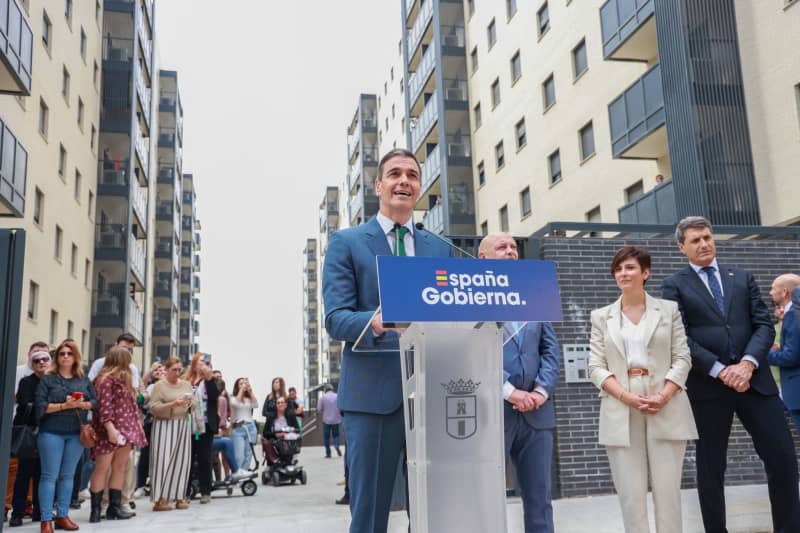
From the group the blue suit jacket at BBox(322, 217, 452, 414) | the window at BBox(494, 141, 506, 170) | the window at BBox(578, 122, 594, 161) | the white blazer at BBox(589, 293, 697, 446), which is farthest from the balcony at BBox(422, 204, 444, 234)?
the blue suit jacket at BBox(322, 217, 452, 414)

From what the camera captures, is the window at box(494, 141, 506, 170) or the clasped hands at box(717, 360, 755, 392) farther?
the window at box(494, 141, 506, 170)

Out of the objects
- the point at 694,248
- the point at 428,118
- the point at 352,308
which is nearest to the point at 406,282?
the point at 352,308

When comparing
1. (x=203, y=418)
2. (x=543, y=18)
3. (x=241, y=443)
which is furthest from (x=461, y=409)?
(x=543, y=18)

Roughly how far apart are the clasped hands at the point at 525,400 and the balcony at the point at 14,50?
59.1 ft

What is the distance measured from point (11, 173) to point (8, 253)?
523 inches

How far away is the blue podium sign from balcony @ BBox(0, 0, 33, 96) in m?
19.3

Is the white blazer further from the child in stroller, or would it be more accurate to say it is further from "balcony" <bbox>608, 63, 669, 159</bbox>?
"balcony" <bbox>608, 63, 669, 159</bbox>

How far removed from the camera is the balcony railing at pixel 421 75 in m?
38.0

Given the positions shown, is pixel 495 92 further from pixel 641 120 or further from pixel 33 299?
pixel 33 299

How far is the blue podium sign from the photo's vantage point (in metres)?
2.65

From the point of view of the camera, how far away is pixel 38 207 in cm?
2528

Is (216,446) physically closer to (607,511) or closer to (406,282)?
(607,511)

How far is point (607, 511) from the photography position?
825 centimetres

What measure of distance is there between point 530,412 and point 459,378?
223 cm
